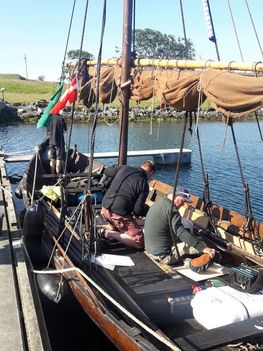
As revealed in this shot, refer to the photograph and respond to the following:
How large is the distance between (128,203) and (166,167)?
59.3 ft

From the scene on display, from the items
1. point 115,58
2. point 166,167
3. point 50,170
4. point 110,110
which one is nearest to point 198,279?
point 115,58

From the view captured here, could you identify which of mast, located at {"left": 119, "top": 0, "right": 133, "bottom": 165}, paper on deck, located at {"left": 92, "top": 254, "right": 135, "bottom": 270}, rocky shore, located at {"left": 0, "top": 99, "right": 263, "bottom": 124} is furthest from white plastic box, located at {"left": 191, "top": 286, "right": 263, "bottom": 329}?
rocky shore, located at {"left": 0, "top": 99, "right": 263, "bottom": 124}

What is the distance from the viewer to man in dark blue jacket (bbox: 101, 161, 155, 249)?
7.82m

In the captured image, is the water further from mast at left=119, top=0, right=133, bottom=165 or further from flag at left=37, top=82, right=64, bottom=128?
flag at left=37, top=82, right=64, bottom=128

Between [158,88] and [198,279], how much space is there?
13.8 feet

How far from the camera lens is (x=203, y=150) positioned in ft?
106

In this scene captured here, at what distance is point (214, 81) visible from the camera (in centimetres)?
677

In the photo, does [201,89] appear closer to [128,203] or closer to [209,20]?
[209,20]

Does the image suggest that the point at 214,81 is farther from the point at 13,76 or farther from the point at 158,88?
the point at 13,76

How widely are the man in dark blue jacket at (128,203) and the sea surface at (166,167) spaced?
1062 mm

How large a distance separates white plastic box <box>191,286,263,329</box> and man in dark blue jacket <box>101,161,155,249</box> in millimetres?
2324

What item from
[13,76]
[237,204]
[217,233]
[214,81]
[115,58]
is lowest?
[237,204]

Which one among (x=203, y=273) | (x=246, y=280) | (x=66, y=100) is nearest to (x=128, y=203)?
(x=203, y=273)

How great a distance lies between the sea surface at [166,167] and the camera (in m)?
7.66
